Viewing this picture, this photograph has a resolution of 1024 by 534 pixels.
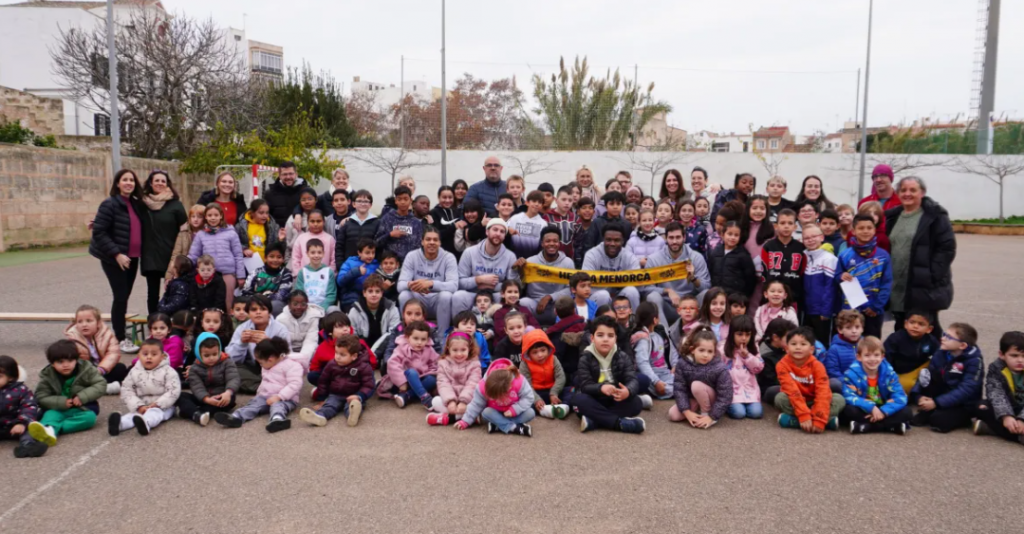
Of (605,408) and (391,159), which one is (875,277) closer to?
(605,408)

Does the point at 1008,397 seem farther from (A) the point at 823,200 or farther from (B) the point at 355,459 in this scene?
(B) the point at 355,459

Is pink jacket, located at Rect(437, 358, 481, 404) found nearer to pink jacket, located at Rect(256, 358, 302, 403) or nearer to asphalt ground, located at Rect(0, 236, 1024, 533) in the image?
asphalt ground, located at Rect(0, 236, 1024, 533)

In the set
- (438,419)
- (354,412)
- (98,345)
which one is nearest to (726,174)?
(438,419)

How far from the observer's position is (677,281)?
7527 millimetres

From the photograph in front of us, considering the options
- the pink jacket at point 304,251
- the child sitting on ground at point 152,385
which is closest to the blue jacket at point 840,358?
the pink jacket at point 304,251

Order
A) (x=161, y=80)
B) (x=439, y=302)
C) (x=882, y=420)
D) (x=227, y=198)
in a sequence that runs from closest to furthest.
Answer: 1. (x=882, y=420)
2. (x=439, y=302)
3. (x=227, y=198)
4. (x=161, y=80)

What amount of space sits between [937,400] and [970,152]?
3346cm

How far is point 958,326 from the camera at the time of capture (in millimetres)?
5422

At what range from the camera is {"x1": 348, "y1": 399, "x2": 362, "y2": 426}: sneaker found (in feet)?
17.9

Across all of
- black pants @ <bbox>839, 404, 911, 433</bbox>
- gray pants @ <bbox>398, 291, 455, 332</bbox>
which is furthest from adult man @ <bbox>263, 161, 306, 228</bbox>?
black pants @ <bbox>839, 404, 911, 433</bbox>

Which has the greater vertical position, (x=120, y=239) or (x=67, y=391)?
(x=120, y=239)

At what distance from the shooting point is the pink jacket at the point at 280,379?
19.1ft

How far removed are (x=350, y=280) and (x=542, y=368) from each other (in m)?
2.69

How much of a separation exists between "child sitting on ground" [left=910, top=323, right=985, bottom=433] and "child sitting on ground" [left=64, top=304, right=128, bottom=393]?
22.3 ft
